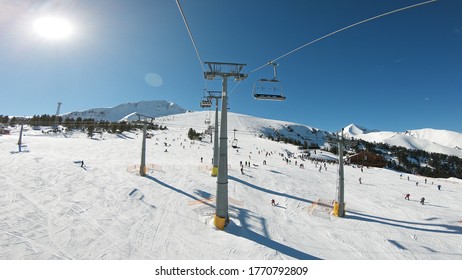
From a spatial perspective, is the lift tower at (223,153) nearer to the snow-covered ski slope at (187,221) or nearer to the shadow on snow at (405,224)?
the snow-covered ski slope at (187,221)

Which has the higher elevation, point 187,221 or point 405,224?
point 187,221

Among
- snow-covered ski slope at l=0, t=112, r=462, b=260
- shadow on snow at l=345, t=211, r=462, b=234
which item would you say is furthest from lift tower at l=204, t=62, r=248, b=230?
shadow on snow at l=345, t=211, r=462, b=234

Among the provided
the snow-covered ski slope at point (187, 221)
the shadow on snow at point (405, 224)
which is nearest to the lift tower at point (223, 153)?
the snow-covered ski slope at point (187, 221)

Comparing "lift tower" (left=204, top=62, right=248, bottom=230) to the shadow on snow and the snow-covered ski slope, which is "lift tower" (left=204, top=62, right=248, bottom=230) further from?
the shadow on snow

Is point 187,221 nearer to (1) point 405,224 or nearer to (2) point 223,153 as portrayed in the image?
(2) point 223,153

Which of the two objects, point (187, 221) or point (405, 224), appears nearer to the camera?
point (187, 221)

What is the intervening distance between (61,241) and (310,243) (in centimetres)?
1087

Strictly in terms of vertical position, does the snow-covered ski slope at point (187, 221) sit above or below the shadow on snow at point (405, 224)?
above

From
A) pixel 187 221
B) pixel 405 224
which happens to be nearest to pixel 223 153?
pixel 187 221

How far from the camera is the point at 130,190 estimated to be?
1576 cm

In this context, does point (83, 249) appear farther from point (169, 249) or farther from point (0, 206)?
point (0, 206)

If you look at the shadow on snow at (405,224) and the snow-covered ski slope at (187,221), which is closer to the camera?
the snow-covered ski slope at (187,221)

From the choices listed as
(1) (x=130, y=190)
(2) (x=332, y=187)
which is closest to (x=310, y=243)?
(1) (x=130, y=190)

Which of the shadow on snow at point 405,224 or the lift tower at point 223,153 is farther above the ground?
the lift tower at point 223,153
